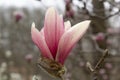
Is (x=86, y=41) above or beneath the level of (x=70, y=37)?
beneath

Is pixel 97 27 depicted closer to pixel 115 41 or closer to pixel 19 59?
pixel 115 41

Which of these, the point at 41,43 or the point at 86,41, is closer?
the point at 41,43

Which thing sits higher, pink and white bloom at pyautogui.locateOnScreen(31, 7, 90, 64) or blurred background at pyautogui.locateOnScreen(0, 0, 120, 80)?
pink and white bloom at pyautogui.locateOnScreen(31, 7, 90, 64)

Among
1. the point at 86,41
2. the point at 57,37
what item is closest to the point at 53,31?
the point at 57,37

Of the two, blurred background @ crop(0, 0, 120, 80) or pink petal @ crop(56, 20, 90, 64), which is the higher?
pink petal @ crop(56, 20, 90, 64)

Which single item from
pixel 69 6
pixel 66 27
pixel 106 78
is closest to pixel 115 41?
pixel 106 78

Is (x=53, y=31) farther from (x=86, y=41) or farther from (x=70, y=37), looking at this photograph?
(x=86, y=41)

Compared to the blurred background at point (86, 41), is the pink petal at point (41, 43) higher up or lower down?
higher up

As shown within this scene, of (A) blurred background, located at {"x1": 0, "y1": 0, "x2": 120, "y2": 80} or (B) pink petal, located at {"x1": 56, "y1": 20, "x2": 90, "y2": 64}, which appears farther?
(A) blurred background, located at {"x1": 0, "y1": 0, "x2": 120, "y2": 80}
